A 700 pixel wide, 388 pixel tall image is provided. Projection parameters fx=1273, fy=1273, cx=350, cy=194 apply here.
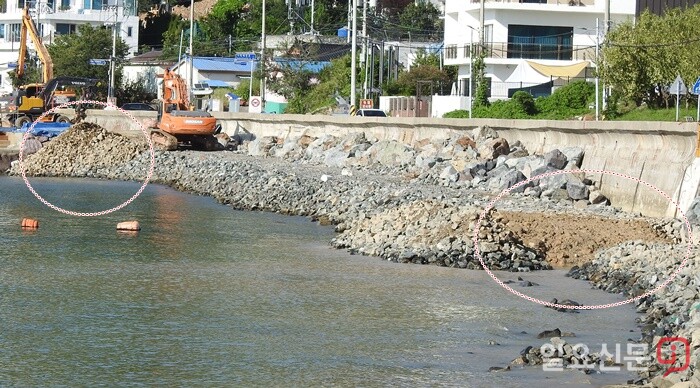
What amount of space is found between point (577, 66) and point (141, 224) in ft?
113

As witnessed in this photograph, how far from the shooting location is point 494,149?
1630 inches

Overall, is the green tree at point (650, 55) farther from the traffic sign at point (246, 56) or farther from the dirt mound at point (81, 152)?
the traffic sign at point (246, 56)

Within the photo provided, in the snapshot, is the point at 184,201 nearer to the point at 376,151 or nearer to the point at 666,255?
the point at 376,151

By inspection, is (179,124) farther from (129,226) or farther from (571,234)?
(571,234)

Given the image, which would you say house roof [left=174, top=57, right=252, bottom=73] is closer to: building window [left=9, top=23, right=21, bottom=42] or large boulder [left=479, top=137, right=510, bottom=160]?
building window [left=9, top=23, right=21, bottom=42]

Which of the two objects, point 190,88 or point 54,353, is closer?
point 54,353

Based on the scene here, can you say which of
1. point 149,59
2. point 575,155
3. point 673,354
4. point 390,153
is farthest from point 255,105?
point 673,354

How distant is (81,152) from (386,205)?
24867mm

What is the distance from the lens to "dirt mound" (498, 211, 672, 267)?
27047 mm

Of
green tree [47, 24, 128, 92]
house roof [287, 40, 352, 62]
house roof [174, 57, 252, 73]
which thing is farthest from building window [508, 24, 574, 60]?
green tree [47, 24, 128, 92]

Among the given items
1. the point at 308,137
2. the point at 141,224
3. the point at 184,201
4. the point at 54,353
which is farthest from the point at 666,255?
the point at 308,137

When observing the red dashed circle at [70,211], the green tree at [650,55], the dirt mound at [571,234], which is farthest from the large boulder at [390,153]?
the dirt mound at [571,234]

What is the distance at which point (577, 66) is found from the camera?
212ft

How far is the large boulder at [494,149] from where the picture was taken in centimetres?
4128
